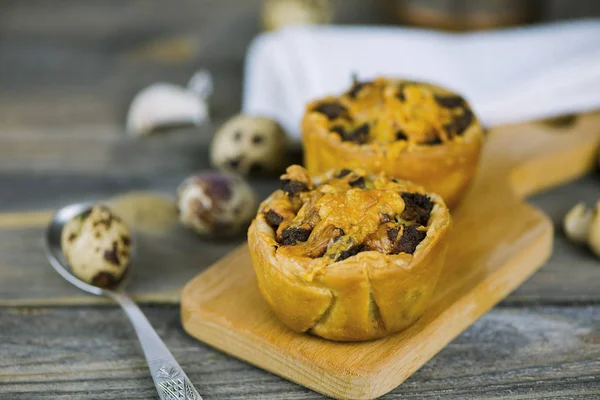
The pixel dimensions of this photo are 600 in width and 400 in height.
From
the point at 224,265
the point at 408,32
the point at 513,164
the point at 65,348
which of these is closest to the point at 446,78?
the point at 408,32

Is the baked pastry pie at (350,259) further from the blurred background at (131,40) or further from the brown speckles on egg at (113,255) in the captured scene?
the blurred background at (131,40)

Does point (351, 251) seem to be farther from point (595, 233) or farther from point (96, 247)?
point (595, 233)

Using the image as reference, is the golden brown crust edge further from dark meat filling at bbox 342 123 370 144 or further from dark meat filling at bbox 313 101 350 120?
dark meat filling at bbox 313 101 350 120

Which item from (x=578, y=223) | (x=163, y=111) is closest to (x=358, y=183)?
(x=578, y=223)

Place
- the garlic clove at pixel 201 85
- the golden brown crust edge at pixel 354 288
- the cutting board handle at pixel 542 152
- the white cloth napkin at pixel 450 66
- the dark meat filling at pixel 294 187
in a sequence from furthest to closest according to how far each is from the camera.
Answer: the garlic clove at pixel 201 85
the white cloth napkin at pixel 450 66
the cutting board handle at pixel 542 152
the dark meat filling at pixel 294 187
the golden brown crust edge at pixel 354 288

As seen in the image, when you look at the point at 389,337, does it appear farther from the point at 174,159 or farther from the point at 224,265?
the point at 174,159

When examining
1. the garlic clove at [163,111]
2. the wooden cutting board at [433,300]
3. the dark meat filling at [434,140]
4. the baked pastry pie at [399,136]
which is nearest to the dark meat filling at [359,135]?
the baked pastry pie at [399,136]

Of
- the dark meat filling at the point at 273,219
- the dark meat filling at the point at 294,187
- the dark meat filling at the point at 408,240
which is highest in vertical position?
the dark meat filling at the point at 294,187
